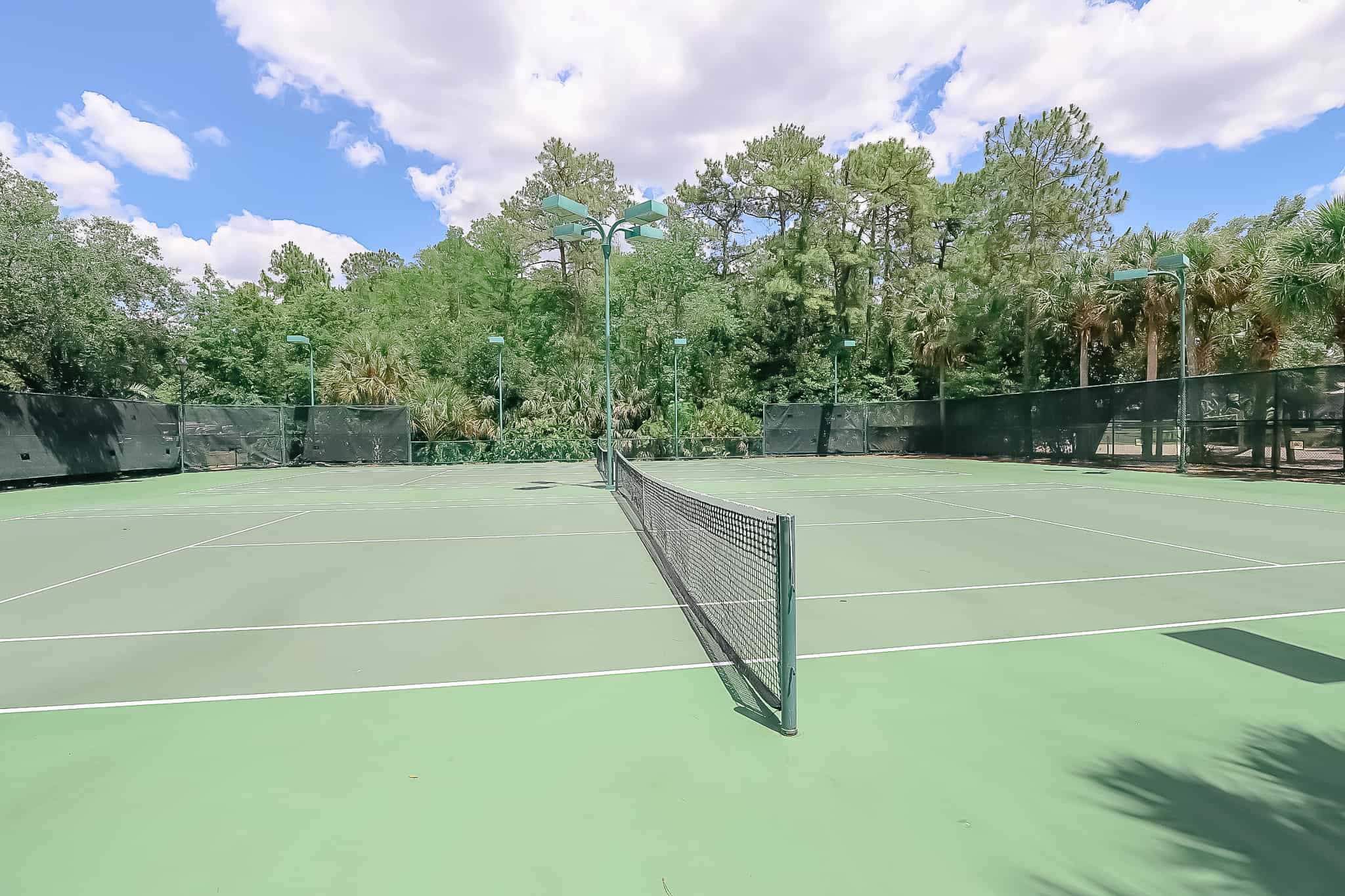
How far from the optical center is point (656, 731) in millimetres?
3549

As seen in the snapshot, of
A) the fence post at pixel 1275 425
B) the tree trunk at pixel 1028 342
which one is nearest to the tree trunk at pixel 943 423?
the tree trunk at pixel 1028 342

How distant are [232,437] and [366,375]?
669 centimetres

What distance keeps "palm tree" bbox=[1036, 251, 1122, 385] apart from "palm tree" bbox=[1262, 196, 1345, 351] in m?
9.07

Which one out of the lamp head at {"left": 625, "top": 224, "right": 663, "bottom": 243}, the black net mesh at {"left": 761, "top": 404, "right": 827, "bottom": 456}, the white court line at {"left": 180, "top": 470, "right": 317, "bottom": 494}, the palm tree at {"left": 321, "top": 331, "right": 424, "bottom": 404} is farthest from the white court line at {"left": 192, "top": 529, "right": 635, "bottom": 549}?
the black net mesh at {"left": 761, "top": 404, "right": 827, "bottom": 456}

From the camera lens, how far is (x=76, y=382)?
78.7ft

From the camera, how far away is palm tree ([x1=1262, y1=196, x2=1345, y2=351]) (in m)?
16.8

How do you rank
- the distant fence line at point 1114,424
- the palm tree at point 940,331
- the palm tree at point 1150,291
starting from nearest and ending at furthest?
the distant fence line at point 1114,424 → the palm tree at point 1150,291 → the palm tree at point 940,331

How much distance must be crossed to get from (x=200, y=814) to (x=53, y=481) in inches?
1018

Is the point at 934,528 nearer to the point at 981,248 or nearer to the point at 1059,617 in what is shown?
the point at 1059,617

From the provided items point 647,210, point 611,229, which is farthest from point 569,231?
point 647,210

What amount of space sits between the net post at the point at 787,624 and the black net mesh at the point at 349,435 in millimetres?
30097

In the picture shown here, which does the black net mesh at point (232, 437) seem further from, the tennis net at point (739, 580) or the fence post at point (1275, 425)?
the fence post at point (1275, 425)

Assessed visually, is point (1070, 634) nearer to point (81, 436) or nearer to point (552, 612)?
point (552, 612)

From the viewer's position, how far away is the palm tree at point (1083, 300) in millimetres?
27953
